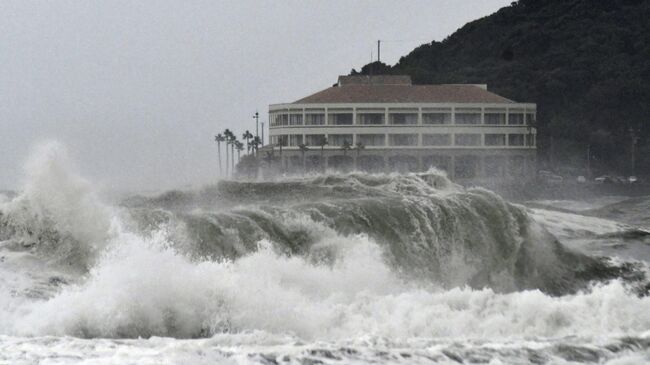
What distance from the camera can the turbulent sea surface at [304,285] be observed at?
1605cm

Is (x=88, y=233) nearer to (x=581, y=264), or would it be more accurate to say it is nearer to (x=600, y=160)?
(x=581, y=264)

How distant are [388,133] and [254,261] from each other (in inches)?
2723

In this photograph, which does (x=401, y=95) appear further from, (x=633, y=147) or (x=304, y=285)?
(x=304, y=285)

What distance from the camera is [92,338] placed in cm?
1627

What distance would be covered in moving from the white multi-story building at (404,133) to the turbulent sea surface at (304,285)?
58882 mm

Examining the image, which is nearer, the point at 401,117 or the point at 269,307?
the point at 269,307

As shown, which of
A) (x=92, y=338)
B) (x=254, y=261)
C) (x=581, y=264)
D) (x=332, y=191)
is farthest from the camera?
(x=332, y=191)

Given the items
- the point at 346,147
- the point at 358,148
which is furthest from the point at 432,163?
the point at 346,147

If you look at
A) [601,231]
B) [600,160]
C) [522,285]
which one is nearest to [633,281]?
[522,285]

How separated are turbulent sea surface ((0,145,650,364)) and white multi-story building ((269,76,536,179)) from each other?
58.9 meters

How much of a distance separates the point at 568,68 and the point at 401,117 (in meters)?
37.9

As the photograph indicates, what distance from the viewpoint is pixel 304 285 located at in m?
21.1

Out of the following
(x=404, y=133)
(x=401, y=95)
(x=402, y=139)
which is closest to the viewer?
(x=404, y=133)

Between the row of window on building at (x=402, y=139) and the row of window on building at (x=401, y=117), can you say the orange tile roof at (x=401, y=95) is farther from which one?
the row of window on building at (x=402, y=139)
